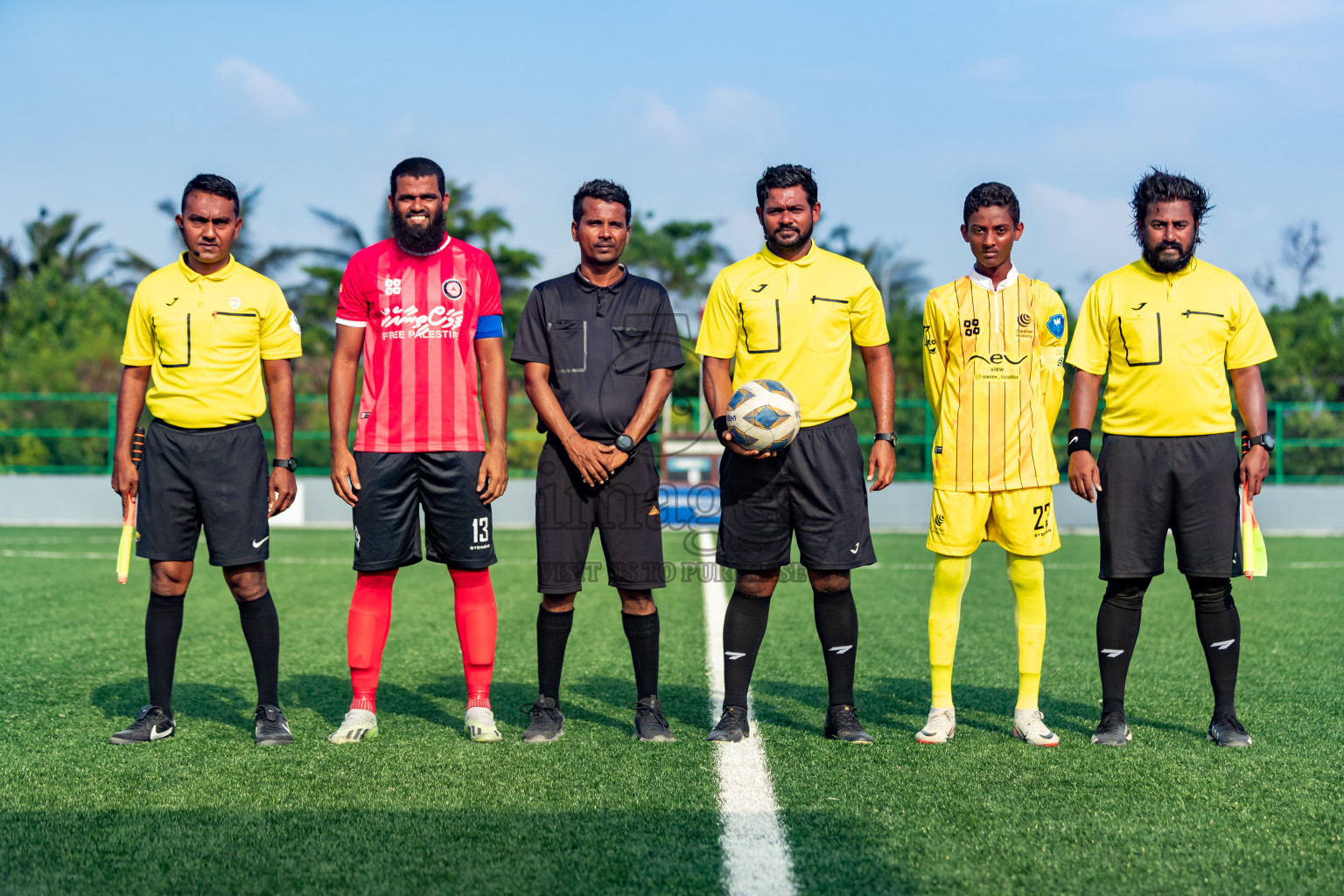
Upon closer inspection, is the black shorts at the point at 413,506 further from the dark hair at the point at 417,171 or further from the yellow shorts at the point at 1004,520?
the yellow shorts at the point at 1004,520

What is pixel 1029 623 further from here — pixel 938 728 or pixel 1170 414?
pixel 1170 414

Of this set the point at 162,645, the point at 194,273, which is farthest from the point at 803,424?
the point at 162,645

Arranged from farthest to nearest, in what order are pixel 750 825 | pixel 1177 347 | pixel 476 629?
pixel 476 629 → pixel 1177 347 → pixel 750 825

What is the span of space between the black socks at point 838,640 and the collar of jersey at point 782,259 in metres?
1.26

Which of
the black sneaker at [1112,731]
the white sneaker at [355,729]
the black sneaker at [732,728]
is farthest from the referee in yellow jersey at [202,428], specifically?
the black sneaker at [1112,731]

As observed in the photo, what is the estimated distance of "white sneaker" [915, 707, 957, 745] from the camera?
4309mm

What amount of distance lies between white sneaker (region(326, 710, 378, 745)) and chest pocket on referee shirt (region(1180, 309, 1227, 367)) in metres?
3.37

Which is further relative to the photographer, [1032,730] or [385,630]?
[385,630]

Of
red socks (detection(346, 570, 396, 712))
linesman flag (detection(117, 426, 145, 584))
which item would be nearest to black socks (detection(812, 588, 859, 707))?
red socks (detection(346, 570, 396, 712))

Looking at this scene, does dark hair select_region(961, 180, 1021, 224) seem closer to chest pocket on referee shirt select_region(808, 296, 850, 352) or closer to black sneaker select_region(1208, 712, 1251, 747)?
chest pocket on referee shirt select_region(808, 296, 850, 352)

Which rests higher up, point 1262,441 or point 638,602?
point 1262,441

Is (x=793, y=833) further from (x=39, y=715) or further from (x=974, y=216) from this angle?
(x=39, y=715)

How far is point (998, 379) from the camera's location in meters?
4.38

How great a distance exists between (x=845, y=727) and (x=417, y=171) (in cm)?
266
